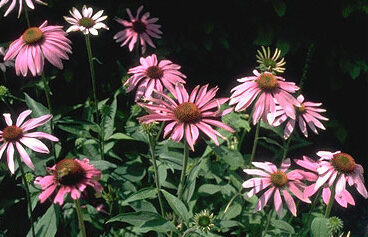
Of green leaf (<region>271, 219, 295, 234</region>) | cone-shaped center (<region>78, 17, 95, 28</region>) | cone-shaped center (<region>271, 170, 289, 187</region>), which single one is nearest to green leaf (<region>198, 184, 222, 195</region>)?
green leaf (<region>271, 219, 295, 234</region>)

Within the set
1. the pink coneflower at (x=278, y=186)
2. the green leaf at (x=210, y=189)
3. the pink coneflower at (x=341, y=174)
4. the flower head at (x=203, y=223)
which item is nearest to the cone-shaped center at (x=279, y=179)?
the pink coneflower at (x=278, y=186)

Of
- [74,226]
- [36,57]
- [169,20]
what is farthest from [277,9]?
[74,226]

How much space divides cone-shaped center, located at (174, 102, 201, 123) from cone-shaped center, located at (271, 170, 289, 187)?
0.37 meters

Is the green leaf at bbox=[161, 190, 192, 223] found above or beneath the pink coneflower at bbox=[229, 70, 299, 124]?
beneath

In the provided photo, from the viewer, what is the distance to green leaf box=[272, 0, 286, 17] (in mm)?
2352

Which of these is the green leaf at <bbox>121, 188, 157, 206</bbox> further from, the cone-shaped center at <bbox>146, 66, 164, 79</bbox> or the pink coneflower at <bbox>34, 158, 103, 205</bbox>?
the cone-shaped center at <bbox>146, 66, 164, 79</bbox>

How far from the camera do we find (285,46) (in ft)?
8.23

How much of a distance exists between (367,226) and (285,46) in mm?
1413

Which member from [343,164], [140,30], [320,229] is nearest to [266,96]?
[343,164]

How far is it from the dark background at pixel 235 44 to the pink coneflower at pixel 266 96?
809 mm

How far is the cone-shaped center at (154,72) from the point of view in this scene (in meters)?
1.96

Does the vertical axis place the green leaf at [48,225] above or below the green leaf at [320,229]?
below

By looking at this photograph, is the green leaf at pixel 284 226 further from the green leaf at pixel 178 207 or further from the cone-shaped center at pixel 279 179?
the green leaf at pixel 178 207

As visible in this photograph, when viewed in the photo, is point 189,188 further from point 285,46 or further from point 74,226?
point 285,46
